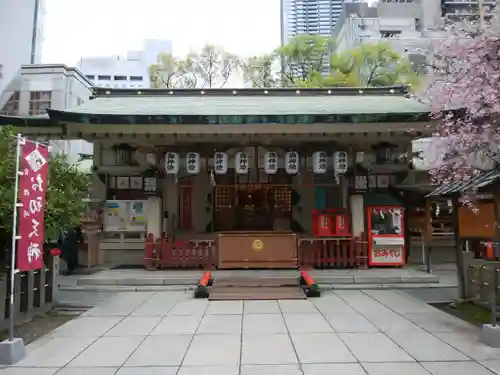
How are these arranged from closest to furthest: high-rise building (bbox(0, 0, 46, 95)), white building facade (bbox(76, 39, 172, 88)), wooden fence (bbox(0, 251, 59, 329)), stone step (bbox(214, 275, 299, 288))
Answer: wooden fence (bbox(0, 251, 59, 329)) < stone step (bbox(214, 275, 299, 288)) < high-rise building (bbox(0, 0, 46, 95)) < white building facade (bbox(76, 39, 172, 88))

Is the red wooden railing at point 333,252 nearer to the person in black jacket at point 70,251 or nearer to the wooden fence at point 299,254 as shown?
the wooden fence at point 299,254

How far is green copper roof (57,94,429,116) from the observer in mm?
11250

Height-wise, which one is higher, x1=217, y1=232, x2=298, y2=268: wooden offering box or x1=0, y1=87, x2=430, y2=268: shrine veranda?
x1=0, y1=87, x2=430, y2=268: shrine veranda

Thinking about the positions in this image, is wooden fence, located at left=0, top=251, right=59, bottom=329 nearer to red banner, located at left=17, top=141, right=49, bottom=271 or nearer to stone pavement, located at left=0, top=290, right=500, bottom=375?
stone pavement, located at left=0, top=290, right=500, bottom=375

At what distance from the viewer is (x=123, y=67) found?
214 ft

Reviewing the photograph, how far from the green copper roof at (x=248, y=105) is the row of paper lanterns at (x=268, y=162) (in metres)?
1.29

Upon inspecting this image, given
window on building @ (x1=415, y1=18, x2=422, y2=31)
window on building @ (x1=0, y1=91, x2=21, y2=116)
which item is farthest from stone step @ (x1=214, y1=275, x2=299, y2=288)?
window on building @ (x1=415, y1=18, x2=422, y2=31)

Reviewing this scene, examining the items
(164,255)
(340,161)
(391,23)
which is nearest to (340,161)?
(340,161)

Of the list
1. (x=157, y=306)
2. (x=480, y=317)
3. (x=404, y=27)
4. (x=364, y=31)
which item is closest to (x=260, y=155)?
(x=157, y=306)

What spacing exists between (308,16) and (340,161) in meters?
62.4

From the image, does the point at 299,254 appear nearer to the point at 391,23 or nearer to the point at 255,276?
the point at 255,276

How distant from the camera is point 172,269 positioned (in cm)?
1148

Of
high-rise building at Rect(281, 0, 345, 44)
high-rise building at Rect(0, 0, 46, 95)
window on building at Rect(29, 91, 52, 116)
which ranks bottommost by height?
window on building at Rect(29, 91, 52, 116)

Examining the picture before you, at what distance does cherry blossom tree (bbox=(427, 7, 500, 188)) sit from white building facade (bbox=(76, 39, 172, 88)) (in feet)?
202
